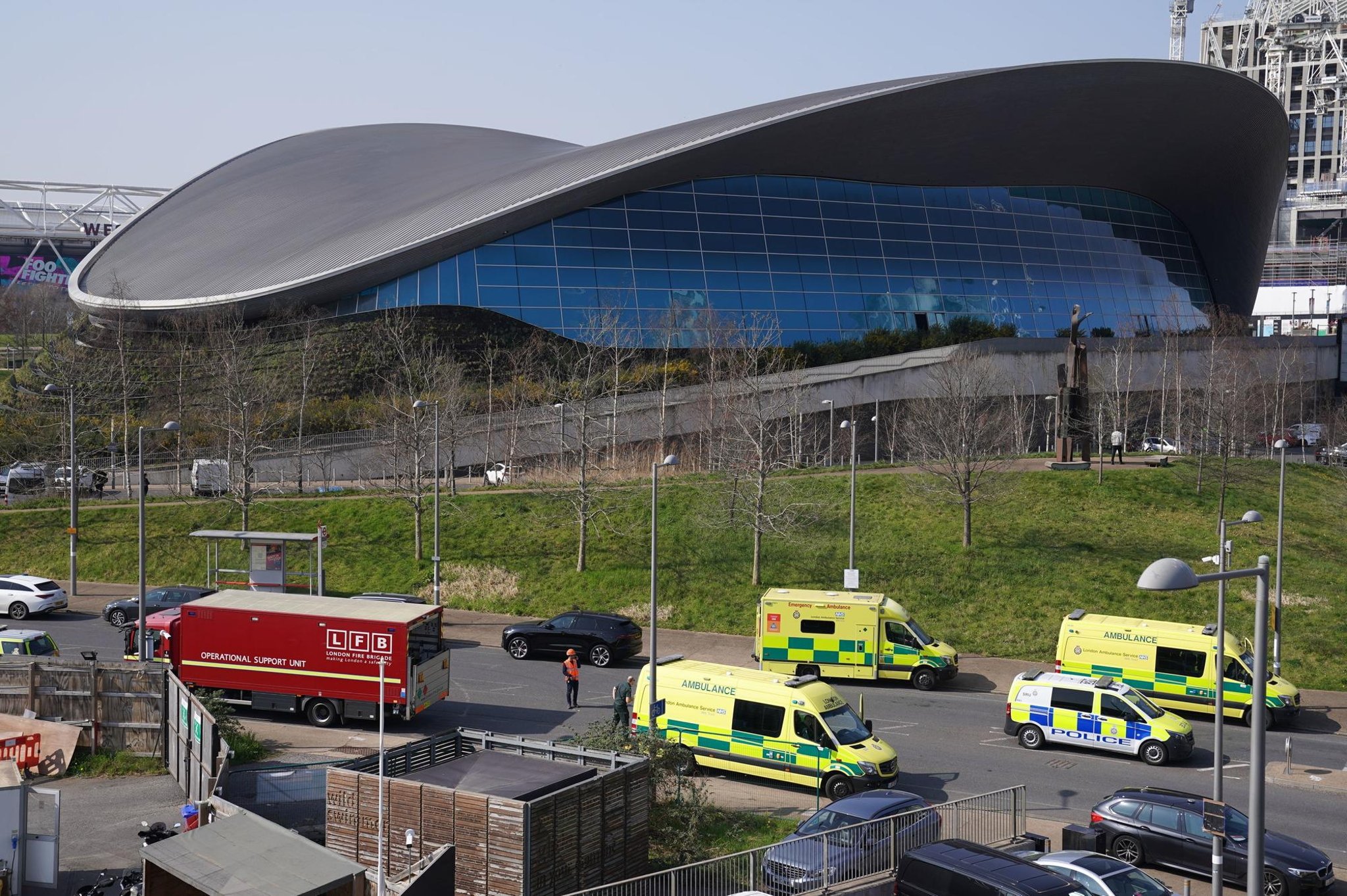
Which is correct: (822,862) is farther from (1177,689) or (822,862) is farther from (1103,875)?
(1177,689)

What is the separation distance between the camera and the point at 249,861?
40.0 ft

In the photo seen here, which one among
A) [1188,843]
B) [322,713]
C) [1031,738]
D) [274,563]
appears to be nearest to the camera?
[1188,843]

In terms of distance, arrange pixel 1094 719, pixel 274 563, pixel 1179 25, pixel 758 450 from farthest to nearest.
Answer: pixel 1179 25 < pixel 758 450 < pixel 274 563 < pixel 1094 719

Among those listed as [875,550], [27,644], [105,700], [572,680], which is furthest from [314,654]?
[875,550]

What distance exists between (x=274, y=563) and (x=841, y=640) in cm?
1538

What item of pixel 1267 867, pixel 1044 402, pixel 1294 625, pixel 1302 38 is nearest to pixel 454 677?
pixel 1267 867

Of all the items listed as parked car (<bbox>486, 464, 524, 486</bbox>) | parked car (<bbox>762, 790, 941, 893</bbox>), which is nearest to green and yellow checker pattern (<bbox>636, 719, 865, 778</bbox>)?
parked car (<bbox>762, 790, 941, 893</bbox>)

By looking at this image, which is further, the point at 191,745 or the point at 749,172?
the point at 749,172

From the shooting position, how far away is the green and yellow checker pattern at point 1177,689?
82.2ft

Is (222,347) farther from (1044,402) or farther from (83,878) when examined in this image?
(83,878)

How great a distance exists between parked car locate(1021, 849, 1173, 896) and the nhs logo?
1249 cm

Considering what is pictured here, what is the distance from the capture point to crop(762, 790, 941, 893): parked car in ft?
47.4

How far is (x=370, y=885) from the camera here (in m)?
13.2

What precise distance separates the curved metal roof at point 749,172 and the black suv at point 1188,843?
42.2 meters
